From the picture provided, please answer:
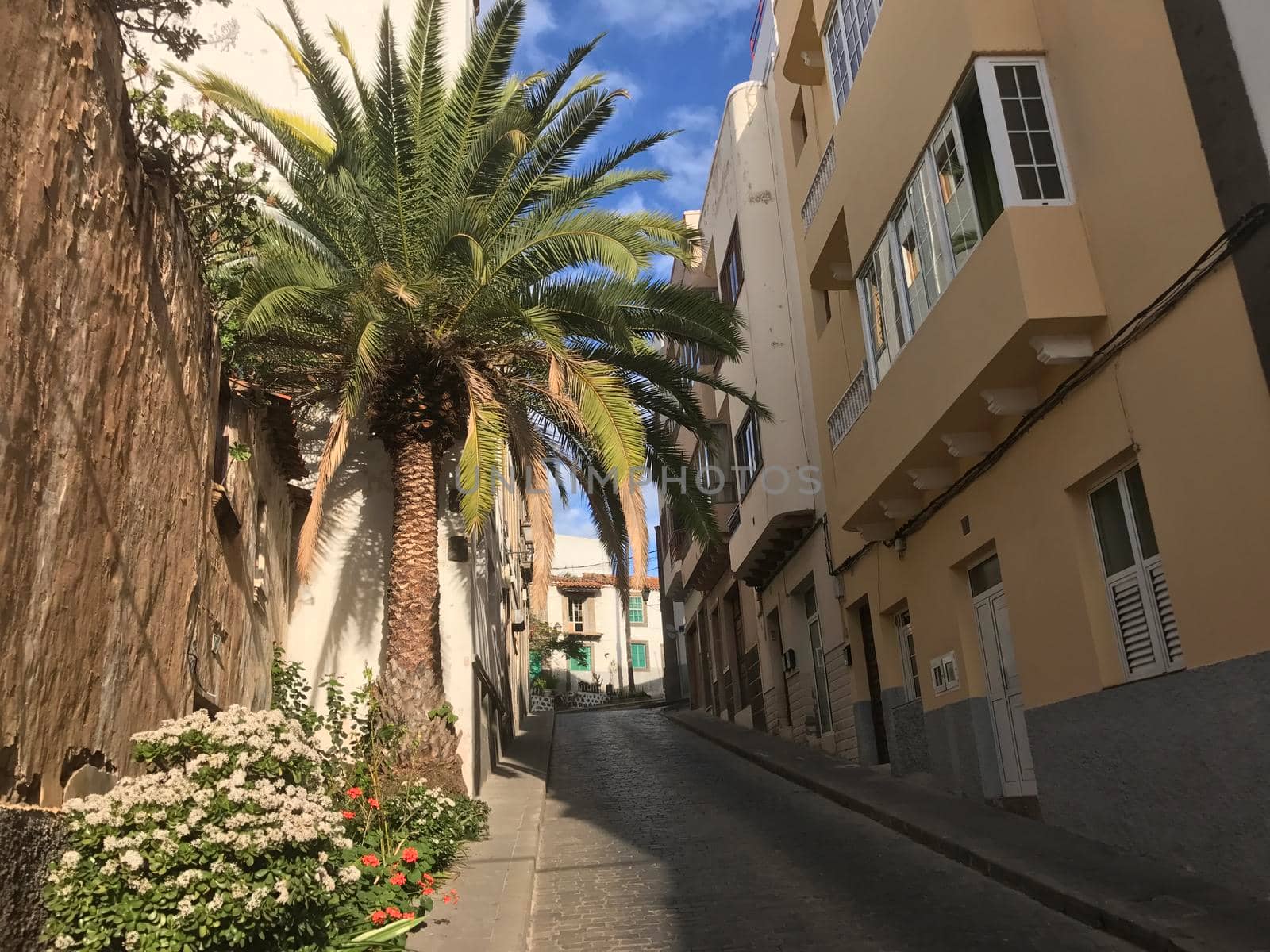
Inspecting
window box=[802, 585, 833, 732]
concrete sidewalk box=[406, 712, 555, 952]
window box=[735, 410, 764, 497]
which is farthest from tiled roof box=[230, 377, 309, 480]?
window box=[802, 585, 833, 732]

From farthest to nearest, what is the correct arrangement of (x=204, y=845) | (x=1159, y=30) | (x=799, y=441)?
(x=799, y=441) < (x=1159, y=30) < (x=204, y=845)

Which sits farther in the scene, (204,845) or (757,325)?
(757,325)

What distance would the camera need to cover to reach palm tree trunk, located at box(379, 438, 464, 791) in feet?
33.7

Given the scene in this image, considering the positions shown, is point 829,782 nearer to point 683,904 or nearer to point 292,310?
point 683,904

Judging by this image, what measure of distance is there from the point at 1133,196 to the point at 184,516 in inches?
293

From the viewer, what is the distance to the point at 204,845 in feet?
16.2

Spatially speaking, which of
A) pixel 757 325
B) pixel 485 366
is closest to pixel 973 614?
pixel 485 366

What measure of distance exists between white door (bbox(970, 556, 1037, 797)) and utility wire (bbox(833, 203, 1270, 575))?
1019mm

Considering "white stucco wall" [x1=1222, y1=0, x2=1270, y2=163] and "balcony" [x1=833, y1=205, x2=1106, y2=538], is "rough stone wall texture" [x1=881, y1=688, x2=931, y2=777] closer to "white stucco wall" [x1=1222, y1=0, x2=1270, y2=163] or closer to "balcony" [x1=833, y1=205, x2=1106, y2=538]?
"balcony" [x1=833, y1=205, x2=1106, y2=538]

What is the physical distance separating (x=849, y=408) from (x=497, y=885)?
7.89 meters

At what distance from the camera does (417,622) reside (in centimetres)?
1065

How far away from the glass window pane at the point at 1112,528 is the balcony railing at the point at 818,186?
6.58 m

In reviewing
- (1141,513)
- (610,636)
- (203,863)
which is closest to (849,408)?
(1141,513)

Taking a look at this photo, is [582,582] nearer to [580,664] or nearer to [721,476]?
[580,664]
